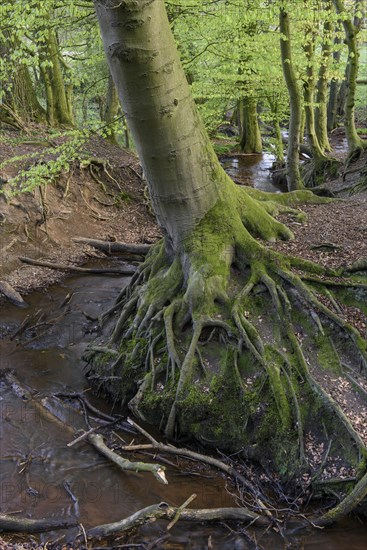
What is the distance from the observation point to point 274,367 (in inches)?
196

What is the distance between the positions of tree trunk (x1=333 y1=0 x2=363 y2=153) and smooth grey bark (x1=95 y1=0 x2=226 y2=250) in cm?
698

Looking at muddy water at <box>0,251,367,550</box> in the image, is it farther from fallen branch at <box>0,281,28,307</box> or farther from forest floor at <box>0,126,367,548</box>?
fallen branch at <box>0,281,28,307</box>

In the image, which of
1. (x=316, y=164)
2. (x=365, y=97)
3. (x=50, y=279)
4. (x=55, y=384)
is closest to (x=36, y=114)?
(x=50, y=279)

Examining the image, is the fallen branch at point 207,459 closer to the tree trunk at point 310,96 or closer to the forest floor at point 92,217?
the forest floor at point 92,217

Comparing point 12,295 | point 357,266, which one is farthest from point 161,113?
point 12,295

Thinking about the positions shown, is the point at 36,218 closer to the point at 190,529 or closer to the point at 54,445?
the point at 54,445

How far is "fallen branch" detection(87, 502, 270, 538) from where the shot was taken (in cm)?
380

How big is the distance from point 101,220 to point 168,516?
31.8 feet

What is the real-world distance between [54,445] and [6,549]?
157 cm

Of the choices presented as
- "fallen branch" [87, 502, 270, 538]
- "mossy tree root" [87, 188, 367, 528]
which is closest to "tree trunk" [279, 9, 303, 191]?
"mossy tree root" [87, 188, 367, 528]

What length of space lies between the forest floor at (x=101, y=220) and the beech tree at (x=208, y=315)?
39 centimetres

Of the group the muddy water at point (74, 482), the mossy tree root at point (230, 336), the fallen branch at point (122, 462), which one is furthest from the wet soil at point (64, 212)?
the fallen branch at point (122, 462)

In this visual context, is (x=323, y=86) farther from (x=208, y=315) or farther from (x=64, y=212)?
(x=208, y=315)

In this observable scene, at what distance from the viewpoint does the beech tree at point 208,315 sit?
4.62 meters
